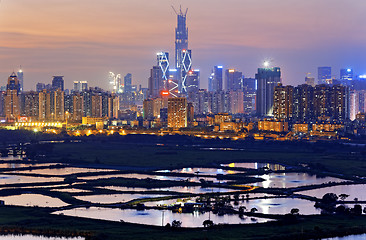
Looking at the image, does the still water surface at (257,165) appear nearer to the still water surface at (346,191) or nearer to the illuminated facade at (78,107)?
the still water surface at (346,191)

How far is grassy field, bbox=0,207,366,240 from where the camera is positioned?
42500mm

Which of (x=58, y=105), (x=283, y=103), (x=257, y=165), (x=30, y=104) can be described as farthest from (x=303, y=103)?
(x=257, y=165)

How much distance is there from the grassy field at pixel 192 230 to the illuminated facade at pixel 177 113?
11481 centimetres

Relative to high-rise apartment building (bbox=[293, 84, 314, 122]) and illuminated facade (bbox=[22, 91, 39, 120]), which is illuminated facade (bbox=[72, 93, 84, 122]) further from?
high-rise apartment building (bbox=[293, 84, 314, 122])

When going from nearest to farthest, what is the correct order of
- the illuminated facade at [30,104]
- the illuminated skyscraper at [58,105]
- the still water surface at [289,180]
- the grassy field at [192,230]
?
the grassy field at [192,230] < the still water surface at [289,180] < the illuminated skyscraper at [58,105] < the illuminated facade at [30,104]

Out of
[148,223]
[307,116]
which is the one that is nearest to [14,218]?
[148,223]

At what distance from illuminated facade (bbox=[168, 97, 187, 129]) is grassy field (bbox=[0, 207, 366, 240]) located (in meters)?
115

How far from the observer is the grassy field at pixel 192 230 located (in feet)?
139

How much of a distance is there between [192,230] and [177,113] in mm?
120684

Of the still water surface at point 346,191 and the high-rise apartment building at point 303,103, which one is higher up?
the high-rise apartment building at point 303,103

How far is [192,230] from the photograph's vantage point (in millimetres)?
43844

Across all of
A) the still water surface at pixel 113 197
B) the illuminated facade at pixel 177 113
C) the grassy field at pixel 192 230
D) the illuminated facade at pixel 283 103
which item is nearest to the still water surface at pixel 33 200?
the still water surface at pixel 113 197

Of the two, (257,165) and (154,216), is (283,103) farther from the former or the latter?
(154,216)

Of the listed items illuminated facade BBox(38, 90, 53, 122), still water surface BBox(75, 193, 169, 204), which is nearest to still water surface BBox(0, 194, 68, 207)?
still water surface BBox(75, 193, 169, 204)
